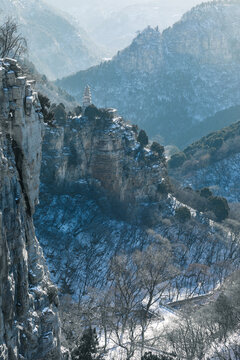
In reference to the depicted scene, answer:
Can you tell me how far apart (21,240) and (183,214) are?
5243cm

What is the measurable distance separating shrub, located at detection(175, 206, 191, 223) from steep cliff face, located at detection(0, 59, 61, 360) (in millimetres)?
47394

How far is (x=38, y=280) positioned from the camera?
2694cm

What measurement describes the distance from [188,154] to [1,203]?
345ft

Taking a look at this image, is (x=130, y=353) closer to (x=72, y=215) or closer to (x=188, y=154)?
(x=72, y=215)

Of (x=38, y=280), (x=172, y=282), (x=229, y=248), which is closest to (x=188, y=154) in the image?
(x=229, y=248)

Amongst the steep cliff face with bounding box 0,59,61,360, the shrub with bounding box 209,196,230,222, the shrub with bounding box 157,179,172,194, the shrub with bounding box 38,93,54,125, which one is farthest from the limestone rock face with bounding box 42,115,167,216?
the steep cliff face with bounding box 0,59,61,360

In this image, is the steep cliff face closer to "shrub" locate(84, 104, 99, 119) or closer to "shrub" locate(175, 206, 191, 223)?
"shrub" locate(175, 206, 191, 223)

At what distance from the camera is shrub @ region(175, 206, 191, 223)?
74.4 meters

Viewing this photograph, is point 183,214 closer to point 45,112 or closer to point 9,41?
point 45,112

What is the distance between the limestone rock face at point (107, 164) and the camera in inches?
2921

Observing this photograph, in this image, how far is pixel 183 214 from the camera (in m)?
74.4

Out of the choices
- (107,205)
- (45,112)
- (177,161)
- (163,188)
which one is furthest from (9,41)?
(177,161)

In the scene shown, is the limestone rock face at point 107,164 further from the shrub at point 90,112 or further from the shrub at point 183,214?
the shrub at point 183,214

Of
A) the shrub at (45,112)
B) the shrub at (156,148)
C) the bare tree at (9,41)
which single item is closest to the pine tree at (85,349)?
the shrub at (45,112)
